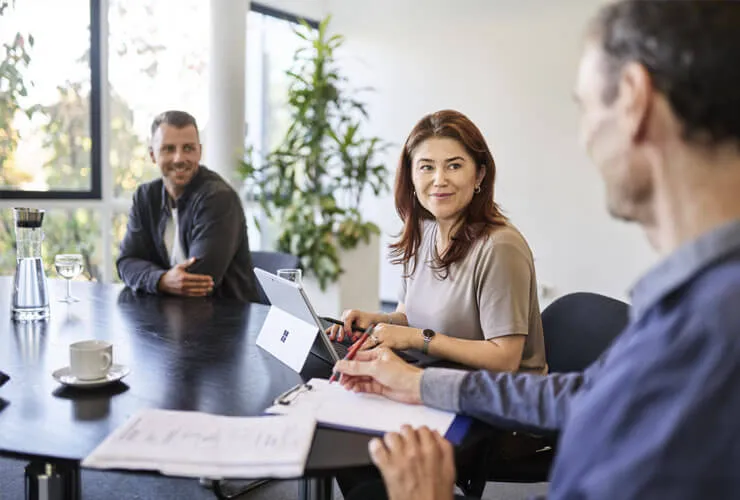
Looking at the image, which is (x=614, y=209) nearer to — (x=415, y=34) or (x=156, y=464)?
(x=156, y=464)

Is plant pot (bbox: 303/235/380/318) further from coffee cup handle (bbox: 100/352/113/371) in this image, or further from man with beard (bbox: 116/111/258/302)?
coffee cup handle (bbox: 100/352/113/371)

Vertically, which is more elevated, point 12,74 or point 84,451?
point 12,74

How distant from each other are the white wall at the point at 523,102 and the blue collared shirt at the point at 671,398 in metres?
3.92

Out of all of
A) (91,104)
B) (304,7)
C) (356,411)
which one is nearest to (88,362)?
(356,411)

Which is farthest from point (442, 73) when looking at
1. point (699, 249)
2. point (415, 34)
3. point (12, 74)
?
point (699, 249)

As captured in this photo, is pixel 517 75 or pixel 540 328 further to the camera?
pixel 517 75

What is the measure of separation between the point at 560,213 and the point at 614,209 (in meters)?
4.26

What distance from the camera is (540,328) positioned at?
1.71 metres

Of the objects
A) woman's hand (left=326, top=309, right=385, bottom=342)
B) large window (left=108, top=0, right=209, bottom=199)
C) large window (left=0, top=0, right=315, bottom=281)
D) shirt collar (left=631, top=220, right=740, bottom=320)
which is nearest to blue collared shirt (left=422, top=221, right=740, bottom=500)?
shirt collar (left=631, top=220, right=740, bottom=320)

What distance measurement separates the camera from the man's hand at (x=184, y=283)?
93.8 inches

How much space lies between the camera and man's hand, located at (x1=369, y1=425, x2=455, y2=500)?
101cm

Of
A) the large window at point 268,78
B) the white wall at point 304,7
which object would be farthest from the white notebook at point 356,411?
the white wall at point 304,7

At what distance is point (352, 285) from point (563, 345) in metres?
3.16

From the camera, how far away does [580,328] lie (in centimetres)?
Result: 174
